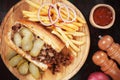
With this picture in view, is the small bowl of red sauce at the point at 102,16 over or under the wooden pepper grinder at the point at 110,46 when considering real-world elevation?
over

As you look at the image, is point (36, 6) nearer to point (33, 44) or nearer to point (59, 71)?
point (33, 44)

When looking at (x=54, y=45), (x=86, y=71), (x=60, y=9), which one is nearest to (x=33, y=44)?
(x=54, y=45)

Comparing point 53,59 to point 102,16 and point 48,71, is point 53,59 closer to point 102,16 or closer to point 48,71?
point 48,71

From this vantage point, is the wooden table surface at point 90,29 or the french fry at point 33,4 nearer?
the french fry at point 33,4

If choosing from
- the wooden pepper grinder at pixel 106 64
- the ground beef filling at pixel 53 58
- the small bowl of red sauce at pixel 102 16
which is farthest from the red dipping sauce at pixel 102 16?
the ground beef filling at pixel 53 58

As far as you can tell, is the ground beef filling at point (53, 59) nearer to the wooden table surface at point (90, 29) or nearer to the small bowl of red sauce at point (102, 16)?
the wooden table surface at point (90, 29)

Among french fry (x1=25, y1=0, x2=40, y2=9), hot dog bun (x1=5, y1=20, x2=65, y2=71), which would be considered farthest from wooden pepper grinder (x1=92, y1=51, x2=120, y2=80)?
french fry (x1=25, y1=0, x2=40, y2=9)

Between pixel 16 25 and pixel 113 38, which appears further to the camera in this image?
pixel 113 38

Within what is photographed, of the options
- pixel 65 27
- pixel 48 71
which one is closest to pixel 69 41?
pixel 65 27
